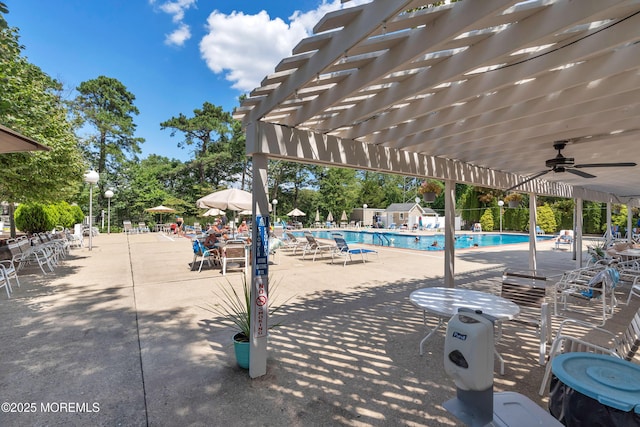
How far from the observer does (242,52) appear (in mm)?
17812

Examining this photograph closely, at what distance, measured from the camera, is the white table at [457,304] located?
262cm

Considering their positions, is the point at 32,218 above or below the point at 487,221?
above

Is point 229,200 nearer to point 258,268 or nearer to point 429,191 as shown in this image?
point 429,191

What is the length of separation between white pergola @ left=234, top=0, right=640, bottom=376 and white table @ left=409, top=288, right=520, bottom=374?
5.07 feet

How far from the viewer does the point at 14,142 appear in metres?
2.76

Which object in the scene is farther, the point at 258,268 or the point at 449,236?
the point at 449,236

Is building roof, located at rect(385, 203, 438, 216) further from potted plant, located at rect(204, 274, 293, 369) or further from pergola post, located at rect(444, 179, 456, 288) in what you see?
potted plant, located at rect(204, 274, 293, 369)

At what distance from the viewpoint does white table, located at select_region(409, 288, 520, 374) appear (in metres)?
2.62

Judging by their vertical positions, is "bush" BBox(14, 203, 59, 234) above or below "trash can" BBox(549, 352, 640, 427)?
above

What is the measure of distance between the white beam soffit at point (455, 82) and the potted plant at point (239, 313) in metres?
1.60

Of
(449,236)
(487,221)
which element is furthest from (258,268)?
(487,221)

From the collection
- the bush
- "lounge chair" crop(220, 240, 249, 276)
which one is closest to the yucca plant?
"lounge chair" crop(220, 240, 249, 276)

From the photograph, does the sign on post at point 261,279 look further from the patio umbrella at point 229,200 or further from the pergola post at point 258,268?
the patio umbrella at point 229,200

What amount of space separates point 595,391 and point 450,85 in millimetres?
2073
